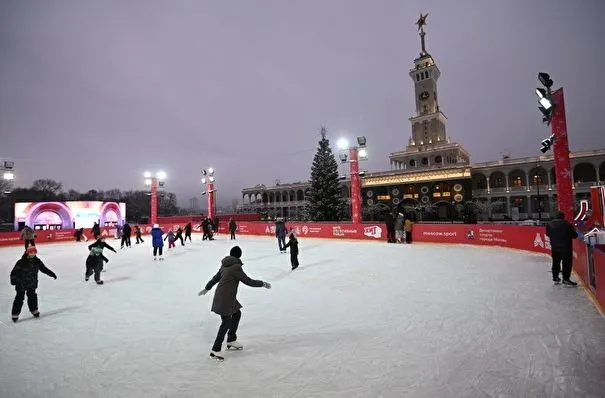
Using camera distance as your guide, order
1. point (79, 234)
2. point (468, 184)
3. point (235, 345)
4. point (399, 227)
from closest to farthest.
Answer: point (235, 345) < point (399, 227) < point (79, 234) < point (468, 184)

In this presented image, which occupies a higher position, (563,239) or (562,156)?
(562,156)

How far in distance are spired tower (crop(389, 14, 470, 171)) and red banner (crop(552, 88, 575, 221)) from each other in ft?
154

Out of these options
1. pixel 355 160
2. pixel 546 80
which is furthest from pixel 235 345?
pixel 355 160

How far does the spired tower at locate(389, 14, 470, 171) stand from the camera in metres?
58.1

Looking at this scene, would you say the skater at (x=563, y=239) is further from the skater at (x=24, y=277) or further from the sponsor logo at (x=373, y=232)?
the sponsor logo at (x=373, y=232)

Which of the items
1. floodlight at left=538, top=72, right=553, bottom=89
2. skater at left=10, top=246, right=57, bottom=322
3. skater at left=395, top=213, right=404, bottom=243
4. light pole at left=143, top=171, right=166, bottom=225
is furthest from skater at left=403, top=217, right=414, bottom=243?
light pole at left=143, top=171, right=166, bottom=225

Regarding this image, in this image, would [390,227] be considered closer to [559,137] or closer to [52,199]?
[559,137]

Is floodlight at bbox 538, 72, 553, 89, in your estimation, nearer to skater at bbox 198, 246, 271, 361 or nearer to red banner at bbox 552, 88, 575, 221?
red banner at bbox 552, 88, 575, 221

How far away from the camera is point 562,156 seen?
10.0m

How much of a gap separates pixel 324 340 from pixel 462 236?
13.5m

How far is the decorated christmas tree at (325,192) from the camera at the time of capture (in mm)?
31609

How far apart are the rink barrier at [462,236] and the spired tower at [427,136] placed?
38797 millimetres

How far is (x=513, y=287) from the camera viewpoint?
24.8ft

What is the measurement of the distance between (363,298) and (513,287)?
3669 millimetres
